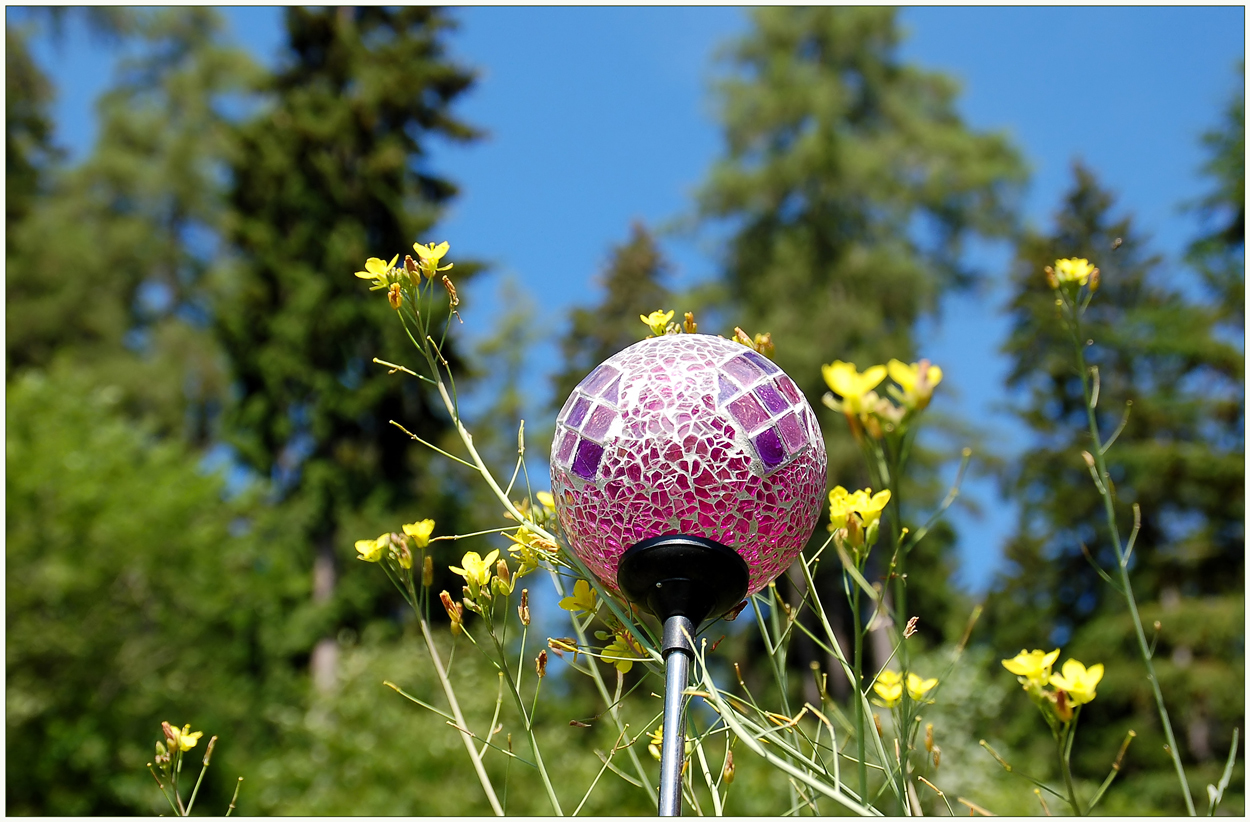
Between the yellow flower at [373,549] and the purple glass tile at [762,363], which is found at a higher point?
the purple glass tile at [762,363]

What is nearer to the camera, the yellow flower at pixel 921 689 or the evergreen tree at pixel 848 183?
the yellow flower at pixel 921 689

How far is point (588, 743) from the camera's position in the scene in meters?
9.57

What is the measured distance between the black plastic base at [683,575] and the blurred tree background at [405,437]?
20.7ft

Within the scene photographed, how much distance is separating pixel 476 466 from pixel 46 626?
23.7 ft

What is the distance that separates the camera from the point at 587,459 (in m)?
1.27

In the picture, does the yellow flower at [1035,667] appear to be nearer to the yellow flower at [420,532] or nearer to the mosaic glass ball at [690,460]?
the mosaic glass ball at [690,460]

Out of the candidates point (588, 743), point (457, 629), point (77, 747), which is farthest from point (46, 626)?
point (457, 629)

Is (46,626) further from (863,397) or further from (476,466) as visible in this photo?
(863,397)

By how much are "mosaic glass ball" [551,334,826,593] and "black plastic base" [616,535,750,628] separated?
0.07 feet

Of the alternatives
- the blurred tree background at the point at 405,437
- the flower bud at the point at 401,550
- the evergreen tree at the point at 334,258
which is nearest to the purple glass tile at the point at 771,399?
the flower bud at the point at 401,550

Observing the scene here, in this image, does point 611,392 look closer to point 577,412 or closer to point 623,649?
point 577,412

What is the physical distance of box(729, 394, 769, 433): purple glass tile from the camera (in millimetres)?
1254

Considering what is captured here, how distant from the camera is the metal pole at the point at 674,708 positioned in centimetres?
106

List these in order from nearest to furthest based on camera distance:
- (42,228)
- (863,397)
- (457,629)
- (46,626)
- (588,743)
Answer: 1. (863,397)
2. (457,629)
3. (46,626)
4. (588,743)
5. (42,228)
